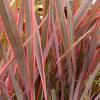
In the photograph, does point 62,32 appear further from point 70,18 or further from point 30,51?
point 30,51

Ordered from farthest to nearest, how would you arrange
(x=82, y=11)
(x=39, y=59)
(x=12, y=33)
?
(x=82, y=11) < (x=39, y=59) < (x=12, y=33)

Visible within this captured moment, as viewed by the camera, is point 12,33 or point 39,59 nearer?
point 12,33

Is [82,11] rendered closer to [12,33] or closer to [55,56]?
[55,56]

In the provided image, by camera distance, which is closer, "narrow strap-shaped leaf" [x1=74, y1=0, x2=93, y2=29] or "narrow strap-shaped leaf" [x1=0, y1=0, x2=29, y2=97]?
"narrow strap-shaped leaf" [x1=0, y1=0, x2=29, y2=97]

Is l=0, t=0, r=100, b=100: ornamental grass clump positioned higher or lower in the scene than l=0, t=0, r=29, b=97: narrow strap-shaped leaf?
lower

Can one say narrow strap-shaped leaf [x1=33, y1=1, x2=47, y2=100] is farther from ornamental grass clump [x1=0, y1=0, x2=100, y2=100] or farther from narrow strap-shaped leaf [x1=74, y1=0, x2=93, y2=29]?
narrow strap-shaped leaf [x1=74, y1=0, x2=93, y2=29]

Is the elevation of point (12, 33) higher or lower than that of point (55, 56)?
higher

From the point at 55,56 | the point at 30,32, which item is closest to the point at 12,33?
the point at 30,32

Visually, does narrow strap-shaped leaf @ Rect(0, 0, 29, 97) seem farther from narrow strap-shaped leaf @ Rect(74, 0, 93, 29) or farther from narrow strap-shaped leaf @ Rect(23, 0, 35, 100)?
narrow strap-shaped leaf @ Rect(74, 0, 93, 29)

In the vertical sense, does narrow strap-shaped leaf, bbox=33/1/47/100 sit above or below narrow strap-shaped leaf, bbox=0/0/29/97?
below

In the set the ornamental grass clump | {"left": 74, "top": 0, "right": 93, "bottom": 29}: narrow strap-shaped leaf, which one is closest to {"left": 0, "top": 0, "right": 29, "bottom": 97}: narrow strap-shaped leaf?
the ornamental grass clump

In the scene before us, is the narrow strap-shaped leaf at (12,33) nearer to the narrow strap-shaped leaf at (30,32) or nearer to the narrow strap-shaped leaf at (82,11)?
the narrow strap-shaped leaf at (30,32)

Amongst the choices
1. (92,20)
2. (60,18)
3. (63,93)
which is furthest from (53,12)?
(63,93)
